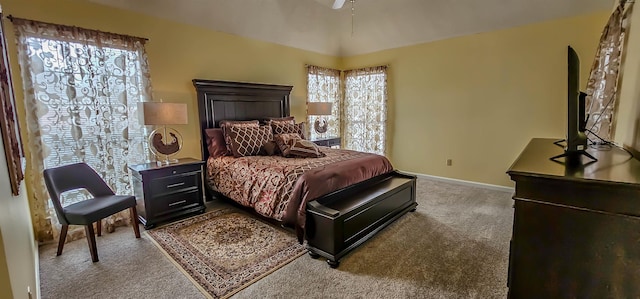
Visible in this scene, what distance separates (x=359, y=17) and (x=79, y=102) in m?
4.06

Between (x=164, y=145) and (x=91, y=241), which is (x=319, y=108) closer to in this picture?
(x=164, y=145)

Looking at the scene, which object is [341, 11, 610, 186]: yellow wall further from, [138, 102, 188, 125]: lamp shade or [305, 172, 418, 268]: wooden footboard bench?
[138, 102, 188, 125]: lamp shade

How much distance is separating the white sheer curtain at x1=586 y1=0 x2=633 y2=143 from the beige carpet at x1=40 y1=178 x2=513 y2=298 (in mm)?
1364

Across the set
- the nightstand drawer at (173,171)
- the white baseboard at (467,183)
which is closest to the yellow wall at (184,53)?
the nightstand drawer at (173,171)

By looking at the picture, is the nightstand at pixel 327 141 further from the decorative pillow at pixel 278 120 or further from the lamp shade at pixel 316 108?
the decorative pillow at pixel 278 120

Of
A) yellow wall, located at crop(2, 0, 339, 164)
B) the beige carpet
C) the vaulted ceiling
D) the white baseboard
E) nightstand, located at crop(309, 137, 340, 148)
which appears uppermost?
the vaulted ceiling

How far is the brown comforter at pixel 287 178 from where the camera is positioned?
2617mm

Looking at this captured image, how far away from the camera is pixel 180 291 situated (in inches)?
80.5

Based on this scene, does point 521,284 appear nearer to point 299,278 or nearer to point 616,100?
point 299,278

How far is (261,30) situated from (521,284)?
4430 mm

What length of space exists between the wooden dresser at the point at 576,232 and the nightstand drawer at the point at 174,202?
3231 millimetres

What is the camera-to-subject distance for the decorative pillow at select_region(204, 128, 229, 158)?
153 inches

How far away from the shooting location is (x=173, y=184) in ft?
10.7

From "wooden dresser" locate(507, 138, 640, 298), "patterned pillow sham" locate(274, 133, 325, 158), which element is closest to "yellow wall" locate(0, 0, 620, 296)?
"patterned pillow sham" locate(274, 133, 325, 158)
